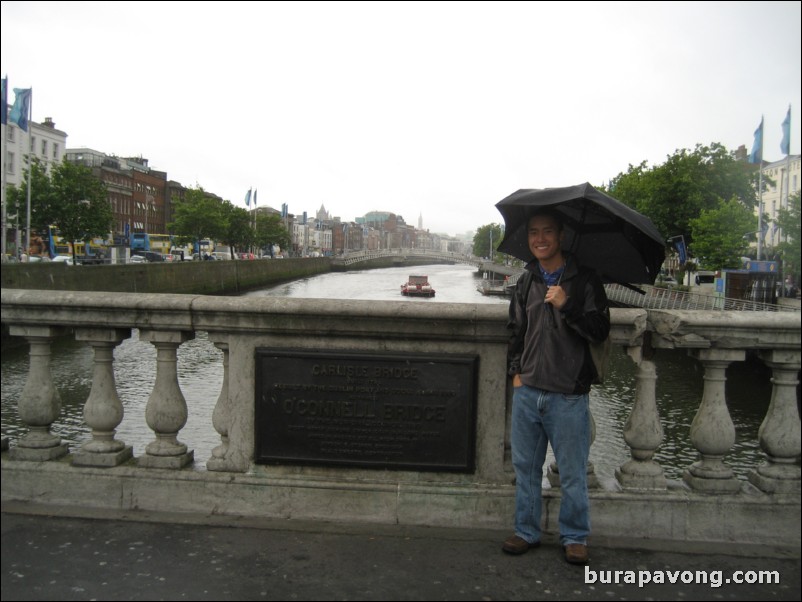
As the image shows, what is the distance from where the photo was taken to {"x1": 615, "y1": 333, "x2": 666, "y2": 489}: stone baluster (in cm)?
397

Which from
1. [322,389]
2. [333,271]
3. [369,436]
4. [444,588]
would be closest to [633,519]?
[444,588]

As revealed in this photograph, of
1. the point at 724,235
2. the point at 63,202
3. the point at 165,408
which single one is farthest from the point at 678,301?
the point at 165,408

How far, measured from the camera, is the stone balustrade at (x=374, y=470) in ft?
12.7

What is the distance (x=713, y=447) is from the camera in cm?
395

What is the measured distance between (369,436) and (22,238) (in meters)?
49.5

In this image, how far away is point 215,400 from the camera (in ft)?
54.0

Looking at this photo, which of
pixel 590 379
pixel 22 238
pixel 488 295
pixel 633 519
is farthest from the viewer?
pixel 488 295

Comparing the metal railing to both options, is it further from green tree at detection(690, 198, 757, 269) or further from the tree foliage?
the tree foliage

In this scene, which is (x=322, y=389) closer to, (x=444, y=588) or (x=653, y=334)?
(x=444, y=588)

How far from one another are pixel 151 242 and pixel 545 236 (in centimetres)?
8672

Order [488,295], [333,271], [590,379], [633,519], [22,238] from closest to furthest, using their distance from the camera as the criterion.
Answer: [590,379] → [633,519] → [22,238] → [488,295] → [333,271]

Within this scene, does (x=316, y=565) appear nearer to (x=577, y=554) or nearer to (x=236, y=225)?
(x=577, y=554)

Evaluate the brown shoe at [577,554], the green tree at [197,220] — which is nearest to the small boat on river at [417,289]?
the green tree at [197,220]

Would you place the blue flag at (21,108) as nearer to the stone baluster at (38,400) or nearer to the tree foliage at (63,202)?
the tree foliage at (63,202)
